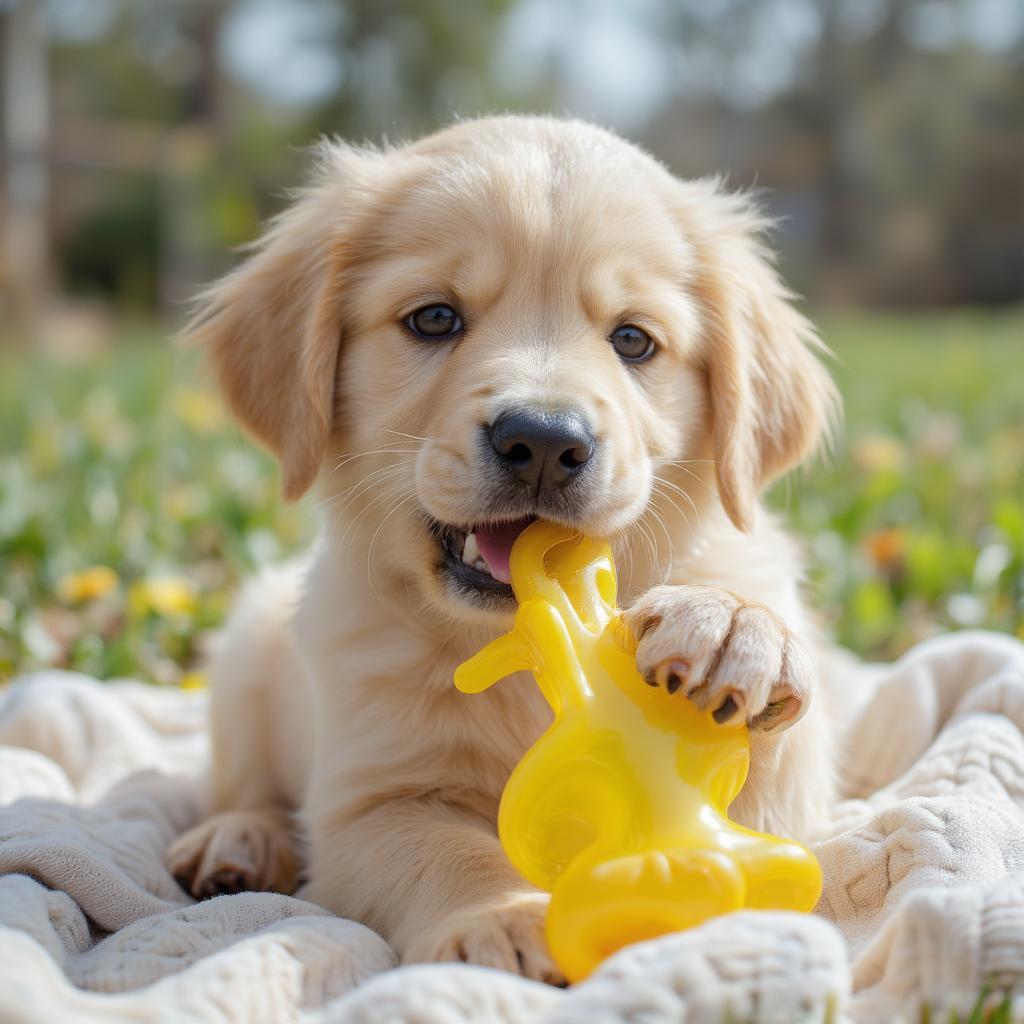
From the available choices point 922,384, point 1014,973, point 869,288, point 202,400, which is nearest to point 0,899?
point 1014,973

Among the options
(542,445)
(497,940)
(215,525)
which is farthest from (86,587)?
(497,940)

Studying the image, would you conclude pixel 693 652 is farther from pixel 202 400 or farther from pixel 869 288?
pixel 869 288

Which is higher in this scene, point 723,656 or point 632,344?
point 632,344

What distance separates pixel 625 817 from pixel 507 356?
0.92m

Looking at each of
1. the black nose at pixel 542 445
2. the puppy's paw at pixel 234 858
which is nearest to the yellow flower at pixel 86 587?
the puppy's paw at pixel 234 858

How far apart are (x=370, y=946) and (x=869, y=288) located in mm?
21482

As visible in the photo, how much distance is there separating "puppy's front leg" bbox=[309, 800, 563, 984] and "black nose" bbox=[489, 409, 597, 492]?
2.09 feet

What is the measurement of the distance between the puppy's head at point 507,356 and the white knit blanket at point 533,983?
0.66 metres

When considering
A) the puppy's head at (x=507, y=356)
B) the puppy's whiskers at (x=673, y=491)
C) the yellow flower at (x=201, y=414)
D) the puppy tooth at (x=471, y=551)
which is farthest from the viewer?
the yellow flower at (x=201, y=414)

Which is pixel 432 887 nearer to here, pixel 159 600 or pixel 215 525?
pixel 159 600

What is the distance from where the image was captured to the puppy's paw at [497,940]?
178cm

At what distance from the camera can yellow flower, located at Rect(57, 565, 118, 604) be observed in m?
3.99

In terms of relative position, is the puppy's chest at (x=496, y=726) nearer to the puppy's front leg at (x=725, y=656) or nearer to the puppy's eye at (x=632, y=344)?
the puppy's front leg at (x=725, y=656)

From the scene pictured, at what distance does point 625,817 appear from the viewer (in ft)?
5.75
